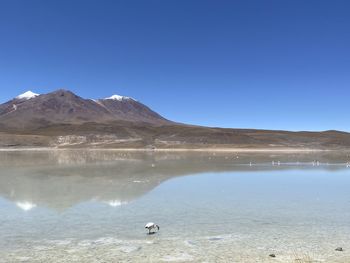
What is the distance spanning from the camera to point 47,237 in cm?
1270

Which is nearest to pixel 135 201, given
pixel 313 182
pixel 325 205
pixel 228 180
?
pixel 325 205

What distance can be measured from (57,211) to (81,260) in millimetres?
6911

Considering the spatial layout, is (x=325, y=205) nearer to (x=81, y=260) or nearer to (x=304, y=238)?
(x=304, y=238)

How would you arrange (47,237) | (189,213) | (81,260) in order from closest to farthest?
(81,260) → (47,237) → (189,213)

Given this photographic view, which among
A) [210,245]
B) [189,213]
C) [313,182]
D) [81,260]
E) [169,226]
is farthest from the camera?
[313,182]

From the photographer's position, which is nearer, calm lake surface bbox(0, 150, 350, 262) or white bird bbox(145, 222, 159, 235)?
calm lake surface bbox(0, 150, 350, 262)

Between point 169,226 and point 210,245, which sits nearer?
point 210,245

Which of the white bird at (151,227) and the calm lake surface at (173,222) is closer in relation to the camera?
the calm lake surface at (173,222)

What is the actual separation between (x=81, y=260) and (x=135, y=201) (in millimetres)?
9098

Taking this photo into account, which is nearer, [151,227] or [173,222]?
[151,227]

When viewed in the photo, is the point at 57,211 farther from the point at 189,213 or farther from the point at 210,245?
the point at 210,245

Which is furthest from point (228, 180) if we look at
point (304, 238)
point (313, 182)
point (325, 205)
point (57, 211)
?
point (304, 238)

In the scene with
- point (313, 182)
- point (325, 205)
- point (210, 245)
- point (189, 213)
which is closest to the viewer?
point (210, 245)

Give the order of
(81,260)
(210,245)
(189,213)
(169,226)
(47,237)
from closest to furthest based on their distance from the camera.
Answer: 1. (81,260)
2. (210,245)
3. (47,237)
4. (169,226)
5. (189,213)
